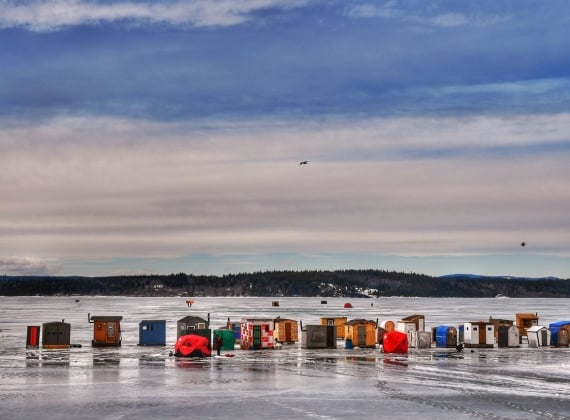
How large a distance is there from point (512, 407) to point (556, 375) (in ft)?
43.5

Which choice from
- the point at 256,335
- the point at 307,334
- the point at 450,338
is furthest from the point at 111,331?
the point at 450,338

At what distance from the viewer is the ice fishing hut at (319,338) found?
58906 millimetres

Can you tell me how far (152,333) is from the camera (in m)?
61.7

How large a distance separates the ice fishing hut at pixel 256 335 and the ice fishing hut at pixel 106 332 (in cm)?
900

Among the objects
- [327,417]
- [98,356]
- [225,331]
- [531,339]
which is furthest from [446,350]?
[327,417]

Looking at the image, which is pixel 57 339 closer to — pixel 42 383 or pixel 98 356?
pixel 98 356

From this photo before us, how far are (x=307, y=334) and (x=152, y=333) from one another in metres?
11.6

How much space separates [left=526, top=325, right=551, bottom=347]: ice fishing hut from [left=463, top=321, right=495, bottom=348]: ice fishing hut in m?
3.83

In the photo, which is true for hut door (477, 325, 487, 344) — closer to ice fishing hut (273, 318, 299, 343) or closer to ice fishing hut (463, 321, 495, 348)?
ice fishing hut (463, 321, 495, 348)

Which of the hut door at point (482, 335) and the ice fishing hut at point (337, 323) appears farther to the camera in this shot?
Result: the ice fishing hut at point (337, 323)

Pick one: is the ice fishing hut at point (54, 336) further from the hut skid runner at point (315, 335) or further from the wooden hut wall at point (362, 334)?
the wooden hut wall at point (362, 334)

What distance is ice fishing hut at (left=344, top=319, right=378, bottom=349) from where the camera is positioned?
5969 centimetres

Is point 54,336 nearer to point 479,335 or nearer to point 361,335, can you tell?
point 361,335

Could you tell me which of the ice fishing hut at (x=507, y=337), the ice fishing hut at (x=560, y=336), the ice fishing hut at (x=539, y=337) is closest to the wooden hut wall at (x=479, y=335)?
the ice fishing hut at (x=507, y=337)
